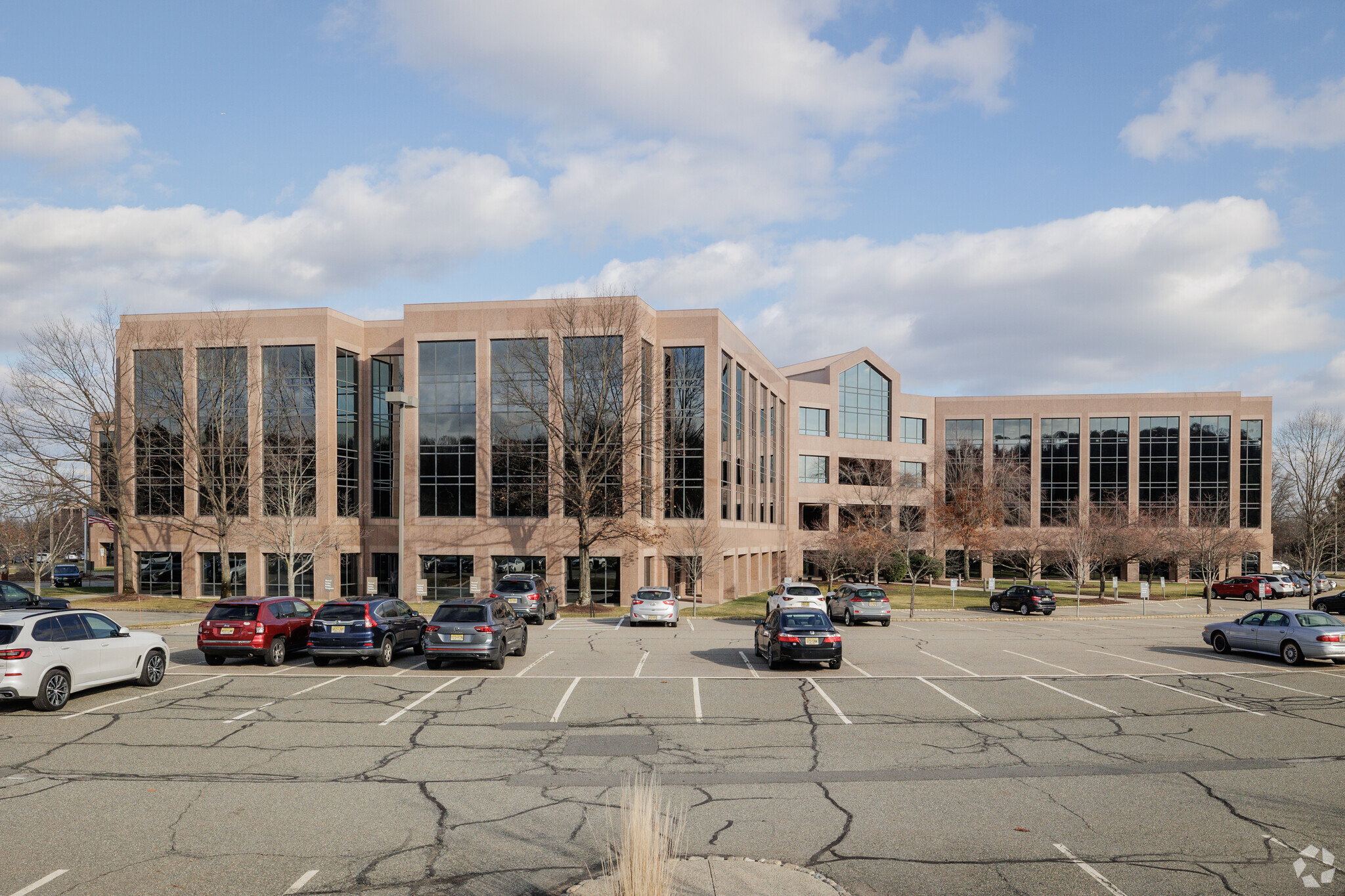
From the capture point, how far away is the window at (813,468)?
215 ft

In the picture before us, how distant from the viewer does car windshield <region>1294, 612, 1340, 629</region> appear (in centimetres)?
2116

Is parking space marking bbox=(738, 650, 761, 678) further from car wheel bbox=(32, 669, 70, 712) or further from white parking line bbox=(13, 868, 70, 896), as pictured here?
white parking line bbox=(13, 868, 70, 896)

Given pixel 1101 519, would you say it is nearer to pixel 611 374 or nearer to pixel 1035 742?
pixel 611 374

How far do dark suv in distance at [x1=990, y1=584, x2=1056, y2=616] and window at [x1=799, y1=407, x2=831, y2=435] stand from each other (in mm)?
25197

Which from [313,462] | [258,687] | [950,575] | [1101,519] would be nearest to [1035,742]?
[258,687]

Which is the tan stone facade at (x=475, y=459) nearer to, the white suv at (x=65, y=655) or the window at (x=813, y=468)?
the window at (x=813, y=468)

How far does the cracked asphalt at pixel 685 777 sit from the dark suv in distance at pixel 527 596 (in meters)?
12.1

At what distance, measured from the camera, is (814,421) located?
219 feet

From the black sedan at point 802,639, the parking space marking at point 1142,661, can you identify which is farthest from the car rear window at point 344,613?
the parking space marking at point 1142,661

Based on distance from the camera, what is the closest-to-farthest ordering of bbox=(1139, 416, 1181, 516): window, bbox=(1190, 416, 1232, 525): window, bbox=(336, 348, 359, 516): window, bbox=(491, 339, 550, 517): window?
bbox=(491, 339, 550, 517): window
bbox=(336, 348, 359, 516): window
bbox=(1190, 416, 1232, 525): window
bbox=(1139, 416, 1181, 516): window

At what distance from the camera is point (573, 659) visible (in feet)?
71.1

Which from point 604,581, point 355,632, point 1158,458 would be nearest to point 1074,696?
point 355,632

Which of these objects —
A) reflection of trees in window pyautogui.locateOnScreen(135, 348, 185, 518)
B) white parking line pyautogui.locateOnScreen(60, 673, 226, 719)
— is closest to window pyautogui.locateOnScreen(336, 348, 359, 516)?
reflection of trees in window pyautogui.locateOnScreen(135, 348, 185, 518)

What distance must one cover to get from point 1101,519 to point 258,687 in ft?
174
